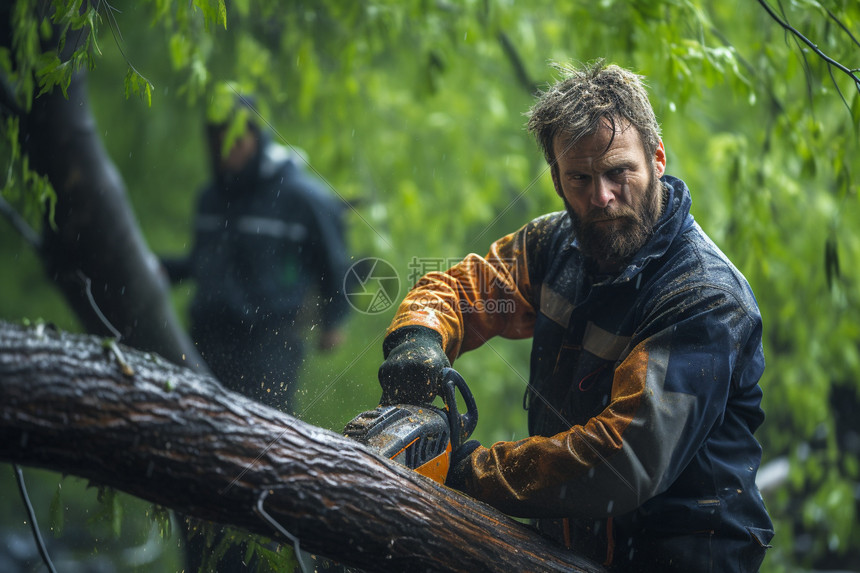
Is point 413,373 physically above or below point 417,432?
above

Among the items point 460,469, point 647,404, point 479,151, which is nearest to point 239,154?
point 479,151

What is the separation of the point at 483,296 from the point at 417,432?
0.66 metres

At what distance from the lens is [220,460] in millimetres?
1377

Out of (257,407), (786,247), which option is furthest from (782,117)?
(257,407)

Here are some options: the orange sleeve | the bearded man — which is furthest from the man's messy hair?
the orange sleeve

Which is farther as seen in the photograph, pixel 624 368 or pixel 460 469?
pixel 460 469

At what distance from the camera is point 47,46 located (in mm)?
2672

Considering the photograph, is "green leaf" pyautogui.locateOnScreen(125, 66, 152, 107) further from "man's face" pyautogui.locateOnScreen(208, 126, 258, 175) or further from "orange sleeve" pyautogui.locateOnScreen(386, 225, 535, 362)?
"man's face" pyautogui.locateOnScreen(208, 126, 258, 175)

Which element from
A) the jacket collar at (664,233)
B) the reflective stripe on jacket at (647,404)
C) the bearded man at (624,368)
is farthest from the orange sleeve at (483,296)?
the jacket collar at (664,233)

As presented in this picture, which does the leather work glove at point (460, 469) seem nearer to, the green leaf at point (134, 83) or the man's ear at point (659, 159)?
the man's ear at point (659, 159)

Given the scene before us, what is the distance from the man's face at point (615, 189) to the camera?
1.96 meters

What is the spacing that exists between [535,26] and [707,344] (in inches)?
166

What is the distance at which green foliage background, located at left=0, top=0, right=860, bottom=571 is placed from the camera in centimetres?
350

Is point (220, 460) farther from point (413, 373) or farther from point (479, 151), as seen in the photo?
point (479, 151)
